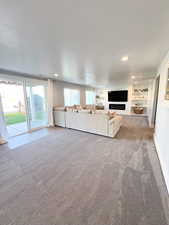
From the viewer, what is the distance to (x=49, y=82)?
499 cm

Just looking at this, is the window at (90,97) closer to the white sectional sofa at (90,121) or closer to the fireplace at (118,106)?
the fireplace at (118,106)

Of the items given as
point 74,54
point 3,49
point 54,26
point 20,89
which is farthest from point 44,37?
point 20,89

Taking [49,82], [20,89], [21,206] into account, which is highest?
[49,82]

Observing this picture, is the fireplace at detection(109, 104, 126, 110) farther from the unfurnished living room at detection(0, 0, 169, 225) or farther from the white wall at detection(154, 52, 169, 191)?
the white wall at detection(154, 52, 169, 191)

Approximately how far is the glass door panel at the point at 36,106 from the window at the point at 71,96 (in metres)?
1.59

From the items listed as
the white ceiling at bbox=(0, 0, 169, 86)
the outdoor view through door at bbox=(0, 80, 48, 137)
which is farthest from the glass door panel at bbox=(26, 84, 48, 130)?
the white ceiling at bbox=(0, 0, 169, 86)

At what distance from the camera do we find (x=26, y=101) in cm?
424

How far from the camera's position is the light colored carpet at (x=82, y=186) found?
1.20 meters

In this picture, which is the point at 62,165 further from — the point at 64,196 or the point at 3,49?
the point at 3,49

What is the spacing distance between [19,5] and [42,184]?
2.48 metres

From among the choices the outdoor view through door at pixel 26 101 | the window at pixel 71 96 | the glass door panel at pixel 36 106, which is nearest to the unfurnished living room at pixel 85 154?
the outdoor view through door at pixel 26 101

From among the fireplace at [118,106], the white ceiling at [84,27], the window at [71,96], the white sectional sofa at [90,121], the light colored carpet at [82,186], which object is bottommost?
the light colored carpet at [82,186]

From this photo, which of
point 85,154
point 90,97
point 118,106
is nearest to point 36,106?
point 85,154

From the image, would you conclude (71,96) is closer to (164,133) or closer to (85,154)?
(85,154)
